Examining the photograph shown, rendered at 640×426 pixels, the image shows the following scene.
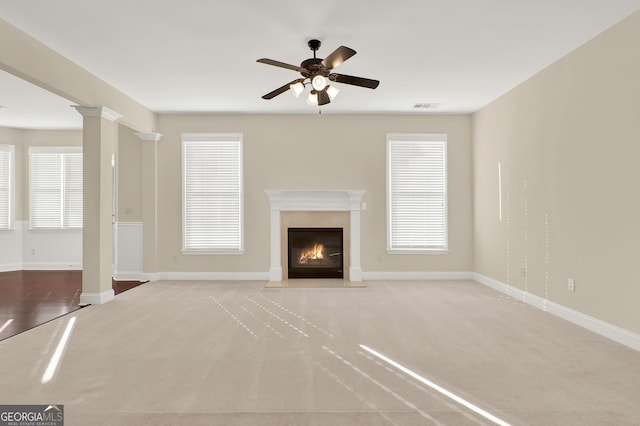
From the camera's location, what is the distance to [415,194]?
286 inches

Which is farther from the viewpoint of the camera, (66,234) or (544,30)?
(66,234)

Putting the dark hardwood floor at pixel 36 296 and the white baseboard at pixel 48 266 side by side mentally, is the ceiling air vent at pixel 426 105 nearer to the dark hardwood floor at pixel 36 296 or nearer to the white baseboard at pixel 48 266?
the dark hardwood floor at pixel 36 296

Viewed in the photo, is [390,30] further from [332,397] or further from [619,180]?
[332,397]

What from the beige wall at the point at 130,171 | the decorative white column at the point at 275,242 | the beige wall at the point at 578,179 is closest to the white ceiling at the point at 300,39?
the beige wall at the point at 578,179

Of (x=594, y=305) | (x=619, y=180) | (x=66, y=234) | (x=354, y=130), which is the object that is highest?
(x=354, y=130)

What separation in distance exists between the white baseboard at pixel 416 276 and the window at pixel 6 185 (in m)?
7.53

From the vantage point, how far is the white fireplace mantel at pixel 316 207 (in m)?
7.01

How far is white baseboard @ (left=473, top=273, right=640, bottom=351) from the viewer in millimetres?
3655

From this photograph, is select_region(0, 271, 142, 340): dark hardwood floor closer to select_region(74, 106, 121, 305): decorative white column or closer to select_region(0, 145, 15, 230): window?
select_region(74, 106, 121, 305): decorative white column

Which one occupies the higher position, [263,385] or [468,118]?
[468,118]

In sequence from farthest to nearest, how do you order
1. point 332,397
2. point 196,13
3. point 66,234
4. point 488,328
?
point 66,234
point 488,328
point 196,13
point 332,397

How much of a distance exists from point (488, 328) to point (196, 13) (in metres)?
4.27

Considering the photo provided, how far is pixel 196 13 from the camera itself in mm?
3564

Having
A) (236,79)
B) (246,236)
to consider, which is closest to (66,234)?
(246,236)
